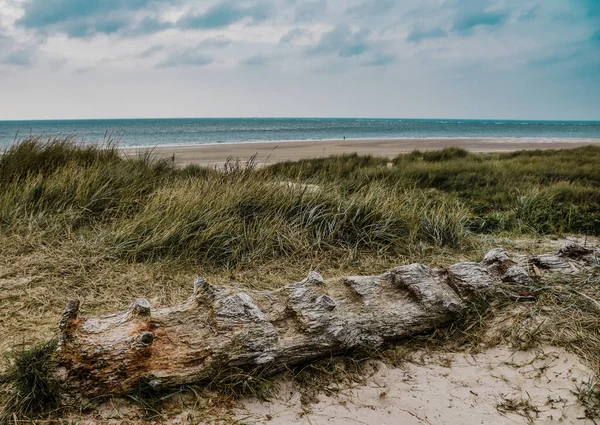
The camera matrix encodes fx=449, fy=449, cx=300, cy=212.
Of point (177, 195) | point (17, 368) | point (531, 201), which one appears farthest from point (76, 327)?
point (531, 201)

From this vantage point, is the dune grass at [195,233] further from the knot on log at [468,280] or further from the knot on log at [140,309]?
the knot on log at [140,309]

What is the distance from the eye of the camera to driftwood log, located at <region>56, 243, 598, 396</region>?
221 centimetres

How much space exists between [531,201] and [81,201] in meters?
5.87

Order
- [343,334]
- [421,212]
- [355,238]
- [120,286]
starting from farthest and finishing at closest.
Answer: [421,212] → [355,238] → [120,286] → [343,334]

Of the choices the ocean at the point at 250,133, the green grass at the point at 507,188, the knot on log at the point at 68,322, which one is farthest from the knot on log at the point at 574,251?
the ocean at the point at 250,133

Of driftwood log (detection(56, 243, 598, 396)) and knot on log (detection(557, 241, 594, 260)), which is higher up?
knot on log (detection(557, 241, 594, 260))

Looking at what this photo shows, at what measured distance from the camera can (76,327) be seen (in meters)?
2.27

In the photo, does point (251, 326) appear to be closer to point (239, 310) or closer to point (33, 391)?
point (239, 310)

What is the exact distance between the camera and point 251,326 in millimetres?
2430

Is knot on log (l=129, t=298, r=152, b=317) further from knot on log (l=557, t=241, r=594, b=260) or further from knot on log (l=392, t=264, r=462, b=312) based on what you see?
knot on log (l=557, t=241, r=594, b=260)

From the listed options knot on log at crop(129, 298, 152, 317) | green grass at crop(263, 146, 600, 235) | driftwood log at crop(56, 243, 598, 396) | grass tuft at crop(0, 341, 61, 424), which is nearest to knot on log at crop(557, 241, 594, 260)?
driftwood log at crop(56, 243, 598, 396)

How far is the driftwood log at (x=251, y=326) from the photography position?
7.24 feet

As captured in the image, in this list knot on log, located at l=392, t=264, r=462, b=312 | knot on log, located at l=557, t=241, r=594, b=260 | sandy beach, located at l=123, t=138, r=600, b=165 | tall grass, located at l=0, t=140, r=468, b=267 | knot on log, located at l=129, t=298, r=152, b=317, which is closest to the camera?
knot on log, located at l=129, t=298, r=152, b=317

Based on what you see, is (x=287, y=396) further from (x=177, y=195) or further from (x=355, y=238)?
(x=177, y=195)
